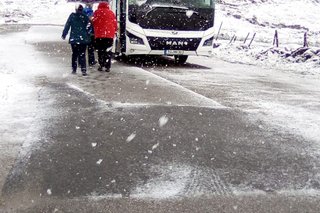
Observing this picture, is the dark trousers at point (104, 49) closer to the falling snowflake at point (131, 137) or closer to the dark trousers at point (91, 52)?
the dark trousers at point (91, 52)

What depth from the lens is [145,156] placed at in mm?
5418

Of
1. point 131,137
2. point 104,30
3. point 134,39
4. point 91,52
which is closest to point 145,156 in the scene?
point 131,137

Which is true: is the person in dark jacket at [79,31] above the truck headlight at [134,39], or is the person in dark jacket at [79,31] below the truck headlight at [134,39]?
above

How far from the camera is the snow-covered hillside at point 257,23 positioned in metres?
19.5

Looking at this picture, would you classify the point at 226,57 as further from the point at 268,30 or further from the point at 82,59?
the point at 268,30

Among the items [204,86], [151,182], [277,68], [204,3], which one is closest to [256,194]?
[151,182]

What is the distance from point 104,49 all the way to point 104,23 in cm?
71

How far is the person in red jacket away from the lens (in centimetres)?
1241

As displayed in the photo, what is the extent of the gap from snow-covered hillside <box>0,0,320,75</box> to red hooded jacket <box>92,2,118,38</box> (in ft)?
26.9

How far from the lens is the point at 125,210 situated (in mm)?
3967

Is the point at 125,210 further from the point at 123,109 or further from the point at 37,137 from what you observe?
the point at 123,109

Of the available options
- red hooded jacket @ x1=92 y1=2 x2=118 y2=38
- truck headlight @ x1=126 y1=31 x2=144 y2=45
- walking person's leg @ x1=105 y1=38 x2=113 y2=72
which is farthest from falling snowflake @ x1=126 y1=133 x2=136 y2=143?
truck headlight @ x1=126 y1=31 x2=144 y2=45

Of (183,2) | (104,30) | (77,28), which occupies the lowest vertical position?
(104,30)

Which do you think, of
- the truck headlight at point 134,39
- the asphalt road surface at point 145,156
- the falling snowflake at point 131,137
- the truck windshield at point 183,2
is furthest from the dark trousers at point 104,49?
the falling snowflake at point 131,137
